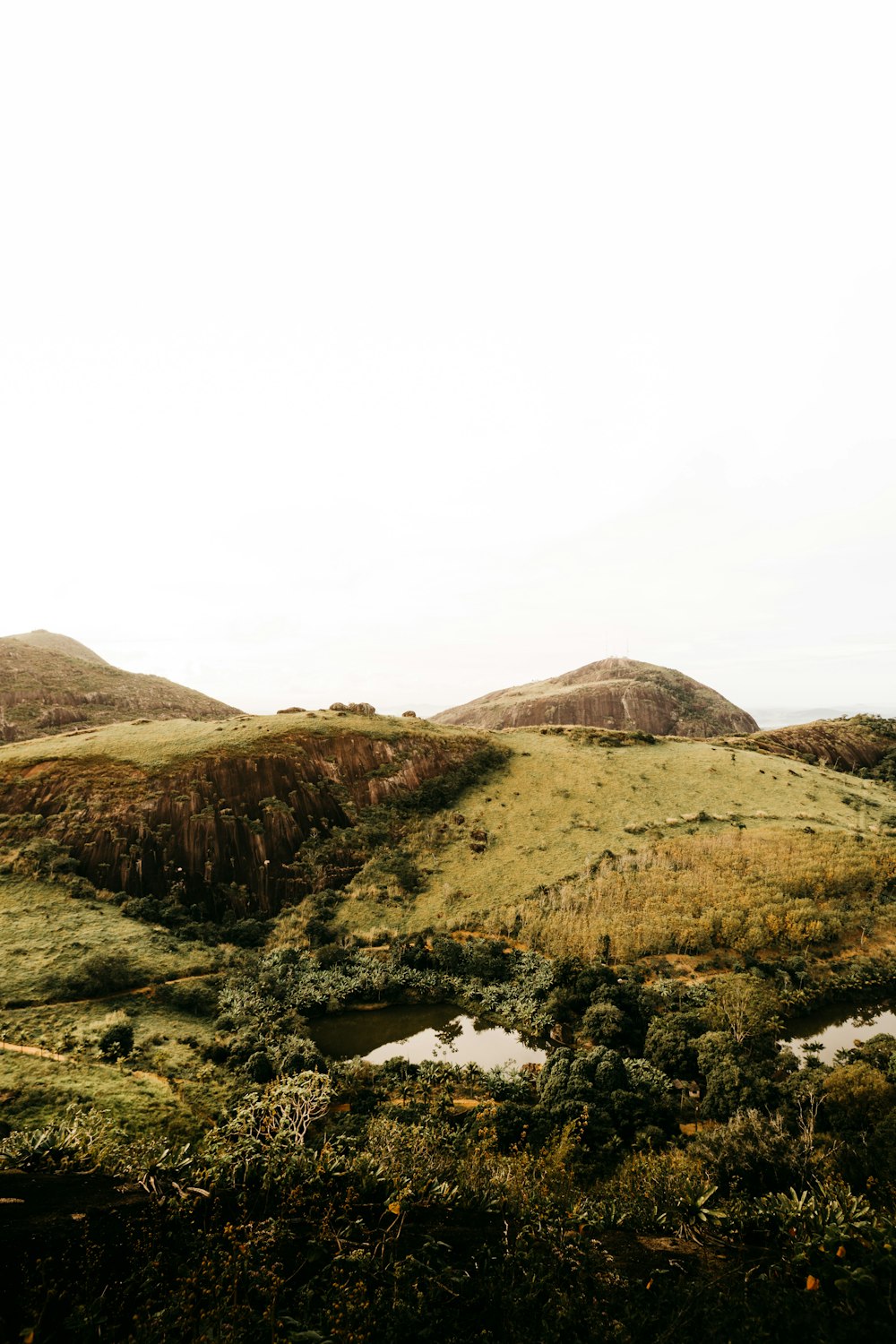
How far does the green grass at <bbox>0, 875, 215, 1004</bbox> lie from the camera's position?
87.1 feet

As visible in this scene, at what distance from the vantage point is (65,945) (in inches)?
1166

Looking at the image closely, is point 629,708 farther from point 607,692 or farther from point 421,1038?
point 421,1038

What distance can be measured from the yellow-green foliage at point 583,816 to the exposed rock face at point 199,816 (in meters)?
7.47

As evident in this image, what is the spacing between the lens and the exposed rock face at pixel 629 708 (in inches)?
4488

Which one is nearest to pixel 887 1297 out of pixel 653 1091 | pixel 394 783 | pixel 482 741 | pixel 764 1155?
pixel 764 1155

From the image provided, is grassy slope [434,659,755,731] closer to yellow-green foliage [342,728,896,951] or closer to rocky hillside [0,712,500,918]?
yellow-green foliage [342,728,896,951]

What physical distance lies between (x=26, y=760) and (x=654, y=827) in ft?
182

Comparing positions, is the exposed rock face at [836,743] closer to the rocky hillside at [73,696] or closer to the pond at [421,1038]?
the pond at [421,1038]

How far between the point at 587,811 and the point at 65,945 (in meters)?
40.6

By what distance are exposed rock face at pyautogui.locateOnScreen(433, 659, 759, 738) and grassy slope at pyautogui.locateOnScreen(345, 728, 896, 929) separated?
52615 millimetres

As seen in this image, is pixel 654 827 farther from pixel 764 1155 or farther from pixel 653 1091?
pixel 764 1155

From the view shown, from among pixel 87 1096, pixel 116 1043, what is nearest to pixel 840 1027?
pixel 87 1096

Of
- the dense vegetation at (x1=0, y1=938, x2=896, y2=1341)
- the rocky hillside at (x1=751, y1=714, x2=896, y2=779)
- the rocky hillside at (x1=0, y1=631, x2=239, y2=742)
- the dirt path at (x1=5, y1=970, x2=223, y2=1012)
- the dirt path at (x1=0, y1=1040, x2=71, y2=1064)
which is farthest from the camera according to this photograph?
the rocky hillside at (x1=0, y1=631, x2=239, y2=742)

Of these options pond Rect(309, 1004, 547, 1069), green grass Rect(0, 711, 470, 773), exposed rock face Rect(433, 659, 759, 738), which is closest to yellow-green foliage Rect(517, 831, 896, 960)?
pond Rect(309, 1004, 547, 1069)
